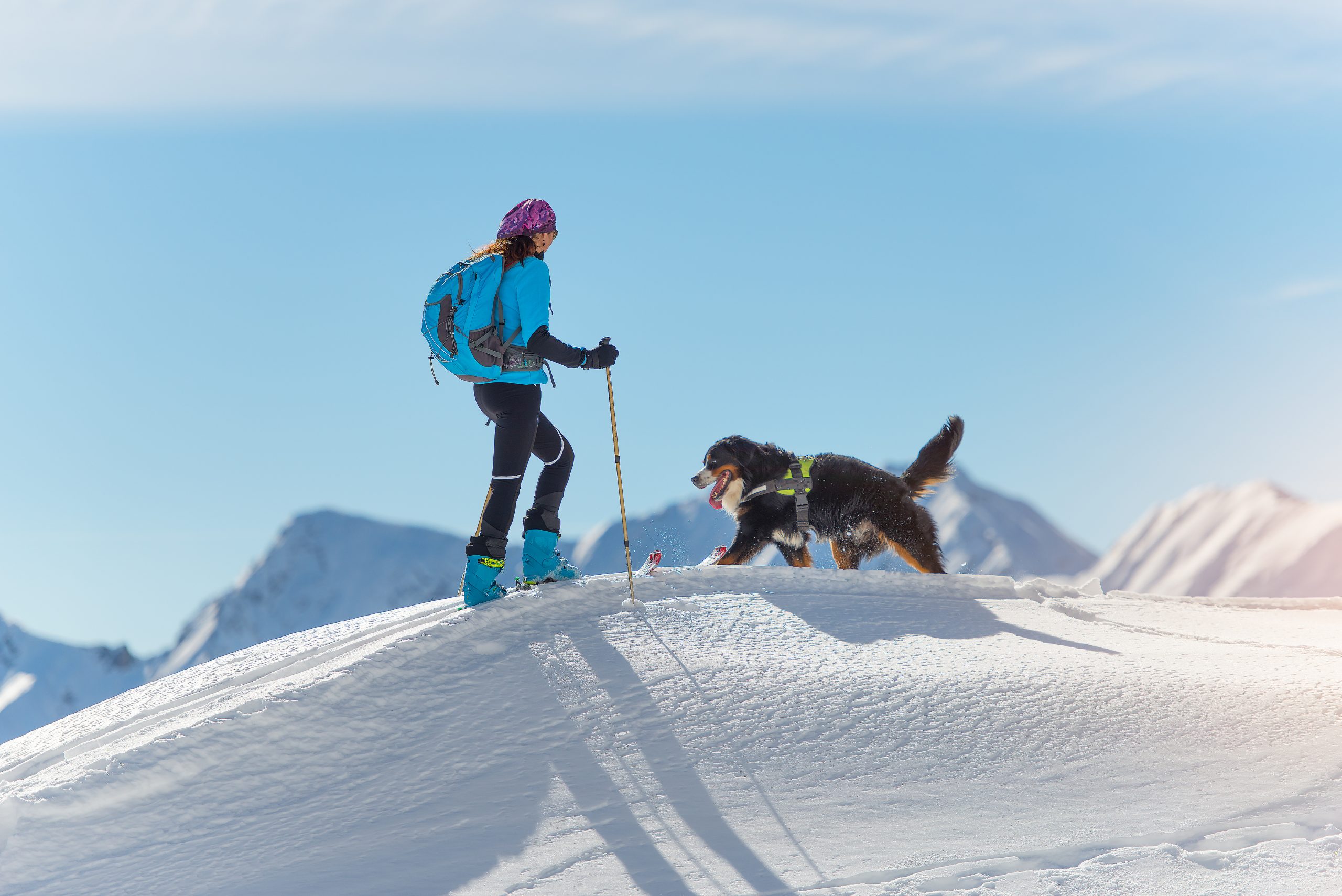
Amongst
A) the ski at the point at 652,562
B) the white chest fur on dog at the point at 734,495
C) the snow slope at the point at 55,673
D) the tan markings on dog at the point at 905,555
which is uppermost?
the white chest fur on dog at the point at 734,495

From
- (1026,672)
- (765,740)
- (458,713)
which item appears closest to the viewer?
(765,740)

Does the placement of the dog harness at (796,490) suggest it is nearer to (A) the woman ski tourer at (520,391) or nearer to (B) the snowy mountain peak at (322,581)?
(A) the woman ski tourer at (520,391)

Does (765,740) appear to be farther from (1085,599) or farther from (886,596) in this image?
(1085,599)

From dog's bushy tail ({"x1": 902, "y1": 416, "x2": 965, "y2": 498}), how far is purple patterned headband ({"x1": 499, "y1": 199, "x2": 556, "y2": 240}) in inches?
157

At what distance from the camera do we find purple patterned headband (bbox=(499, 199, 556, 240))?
593 centimetres

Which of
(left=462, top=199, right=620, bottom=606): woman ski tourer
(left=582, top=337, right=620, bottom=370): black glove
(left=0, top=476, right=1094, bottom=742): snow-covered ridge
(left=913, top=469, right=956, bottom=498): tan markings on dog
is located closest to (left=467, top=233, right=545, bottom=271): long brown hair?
(left=462, top=199, right=620, bottom=606): woman ski tourer

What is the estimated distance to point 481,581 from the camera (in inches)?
246

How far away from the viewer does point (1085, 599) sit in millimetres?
8062

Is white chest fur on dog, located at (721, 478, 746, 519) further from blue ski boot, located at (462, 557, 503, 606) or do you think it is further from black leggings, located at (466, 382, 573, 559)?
blue ski boot, located at (462, 557, 503, 606)

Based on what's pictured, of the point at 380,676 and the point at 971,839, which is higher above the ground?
the point at 380,676

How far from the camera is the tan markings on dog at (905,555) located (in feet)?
26.8

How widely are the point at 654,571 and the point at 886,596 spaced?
157cm

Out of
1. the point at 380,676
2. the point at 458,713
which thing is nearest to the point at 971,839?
the point at 458,713

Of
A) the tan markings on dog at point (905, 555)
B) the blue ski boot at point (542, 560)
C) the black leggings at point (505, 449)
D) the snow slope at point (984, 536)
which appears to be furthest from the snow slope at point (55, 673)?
the black leggings at point (505, 449)
